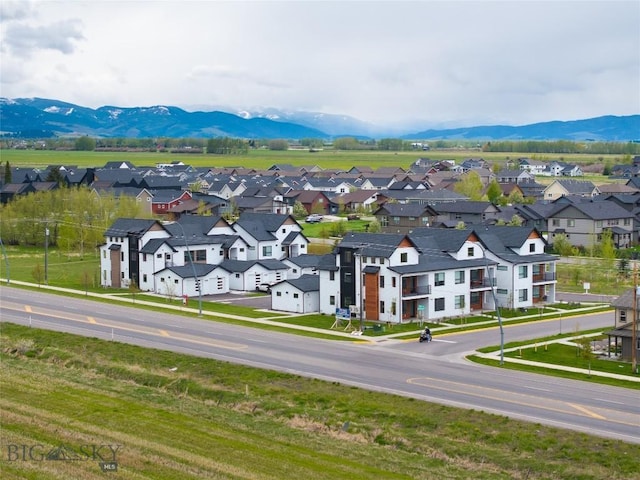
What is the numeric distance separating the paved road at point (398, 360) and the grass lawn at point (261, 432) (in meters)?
1.83

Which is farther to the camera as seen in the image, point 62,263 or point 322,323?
point 62,263

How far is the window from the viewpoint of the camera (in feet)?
222

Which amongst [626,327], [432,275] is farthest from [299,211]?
[626,327]

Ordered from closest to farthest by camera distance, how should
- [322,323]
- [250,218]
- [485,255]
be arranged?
[322,323] → [485,255] → [250,218]

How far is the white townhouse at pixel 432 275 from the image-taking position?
61.5 metres

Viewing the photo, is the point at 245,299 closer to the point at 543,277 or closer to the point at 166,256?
the point at 166,256

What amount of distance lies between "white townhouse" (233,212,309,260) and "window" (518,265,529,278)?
24.5 meters

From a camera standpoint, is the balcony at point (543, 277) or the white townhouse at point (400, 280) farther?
the balcony at point (543, 277)

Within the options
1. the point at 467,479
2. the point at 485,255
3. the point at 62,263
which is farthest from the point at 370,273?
the point at 62,263

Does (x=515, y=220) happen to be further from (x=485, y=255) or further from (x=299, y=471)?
(x=299, y=471)

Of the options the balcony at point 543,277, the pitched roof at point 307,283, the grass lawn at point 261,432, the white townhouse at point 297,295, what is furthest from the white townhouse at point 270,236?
the grass lawn at point 261,432

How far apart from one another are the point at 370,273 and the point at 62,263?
41.2m

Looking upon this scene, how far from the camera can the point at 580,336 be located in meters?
55.8

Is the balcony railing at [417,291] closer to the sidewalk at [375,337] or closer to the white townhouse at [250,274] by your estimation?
the sidewalk at [375,337]
